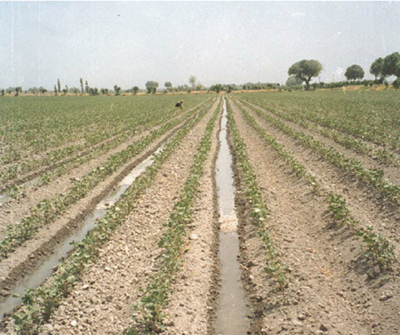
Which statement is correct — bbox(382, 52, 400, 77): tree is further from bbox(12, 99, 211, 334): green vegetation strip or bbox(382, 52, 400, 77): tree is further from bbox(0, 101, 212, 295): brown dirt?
bbox(12, 99, 211, 334): green vegetation strip

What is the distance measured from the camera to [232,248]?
22.4 ft

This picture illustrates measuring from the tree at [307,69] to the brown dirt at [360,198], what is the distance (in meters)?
112

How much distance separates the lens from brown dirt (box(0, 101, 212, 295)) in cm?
593

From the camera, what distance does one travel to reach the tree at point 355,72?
402 feet

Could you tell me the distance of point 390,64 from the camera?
266 ft

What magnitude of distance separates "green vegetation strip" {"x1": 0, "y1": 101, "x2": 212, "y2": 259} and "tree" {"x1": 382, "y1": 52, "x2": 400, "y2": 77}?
87.4m

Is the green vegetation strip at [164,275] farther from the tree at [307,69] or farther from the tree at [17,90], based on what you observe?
the tree at [307,69]

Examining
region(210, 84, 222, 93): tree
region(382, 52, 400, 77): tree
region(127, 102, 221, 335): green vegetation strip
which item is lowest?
region(127, 102, 221, 335): green vegetation strip

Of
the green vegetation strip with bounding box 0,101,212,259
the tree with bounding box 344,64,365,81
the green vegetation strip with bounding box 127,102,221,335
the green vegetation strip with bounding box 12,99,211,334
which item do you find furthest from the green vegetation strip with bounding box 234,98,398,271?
the tree with bounding box 344,64,365,81

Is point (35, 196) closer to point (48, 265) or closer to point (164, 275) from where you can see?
point (48, 265)

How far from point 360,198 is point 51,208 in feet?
25.8

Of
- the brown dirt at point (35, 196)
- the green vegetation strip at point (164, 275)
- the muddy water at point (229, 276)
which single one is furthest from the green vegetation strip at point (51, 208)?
the muddy water at point (229, 276)

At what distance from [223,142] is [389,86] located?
6481 centimetres

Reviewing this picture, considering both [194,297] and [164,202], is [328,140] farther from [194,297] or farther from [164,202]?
[194,297]
